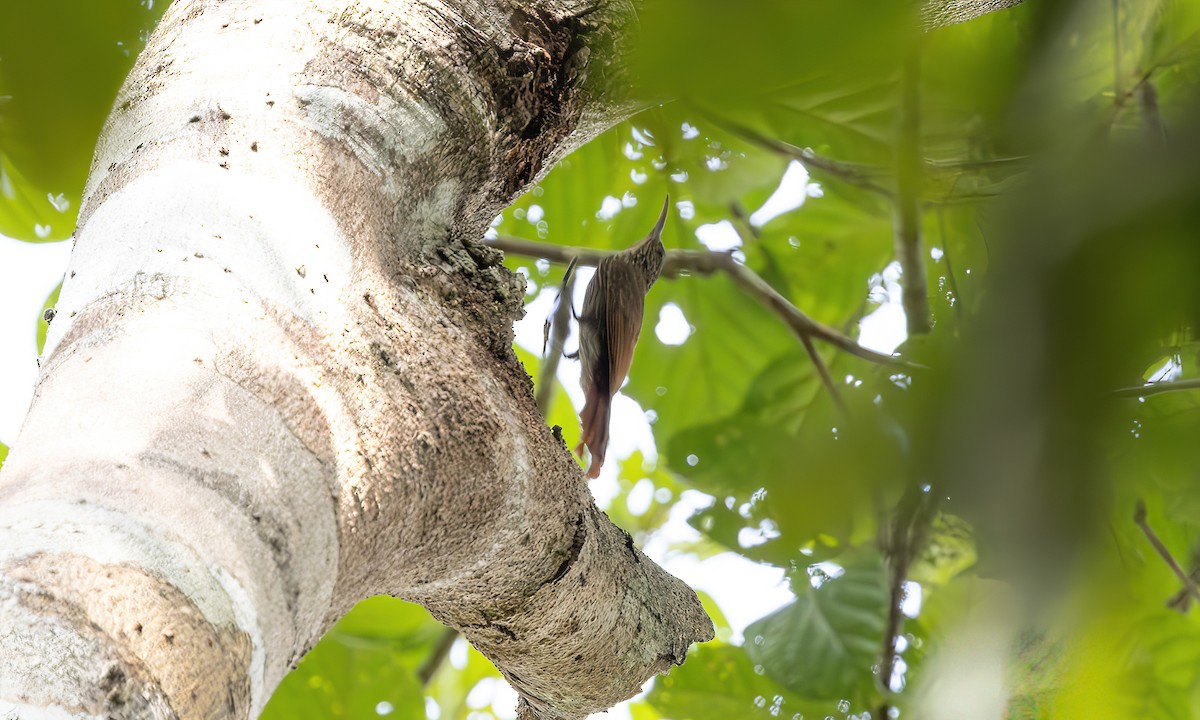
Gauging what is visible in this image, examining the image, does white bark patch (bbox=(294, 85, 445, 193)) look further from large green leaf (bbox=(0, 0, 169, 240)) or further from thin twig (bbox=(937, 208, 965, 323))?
thin twig (bbox=(937, 208, 965, 323))

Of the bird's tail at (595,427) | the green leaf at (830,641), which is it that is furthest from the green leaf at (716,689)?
the bird's tail at (595,427)

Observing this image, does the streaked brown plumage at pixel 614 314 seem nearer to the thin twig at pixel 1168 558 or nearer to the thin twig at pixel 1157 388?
the thin twig at pixel 1168 558

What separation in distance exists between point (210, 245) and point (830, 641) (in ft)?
5.38

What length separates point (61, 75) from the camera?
114cm

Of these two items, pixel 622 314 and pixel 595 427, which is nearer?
pixel 595 427

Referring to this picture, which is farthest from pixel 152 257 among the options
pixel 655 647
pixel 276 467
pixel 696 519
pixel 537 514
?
pixel 696 519

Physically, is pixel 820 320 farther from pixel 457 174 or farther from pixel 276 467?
pixel 276 467

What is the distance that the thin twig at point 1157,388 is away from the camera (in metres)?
0.22

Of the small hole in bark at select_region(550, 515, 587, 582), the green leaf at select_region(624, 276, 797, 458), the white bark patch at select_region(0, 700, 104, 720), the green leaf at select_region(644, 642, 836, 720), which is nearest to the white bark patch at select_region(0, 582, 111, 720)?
the white bark patch at select_region(0, 700, 104, 720)

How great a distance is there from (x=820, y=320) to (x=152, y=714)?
2.26 meters

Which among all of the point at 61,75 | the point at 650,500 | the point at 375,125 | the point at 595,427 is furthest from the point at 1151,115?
the point at 650,500

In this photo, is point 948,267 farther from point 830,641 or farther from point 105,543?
point 830,641

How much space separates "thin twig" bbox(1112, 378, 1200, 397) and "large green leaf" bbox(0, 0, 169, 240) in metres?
1.03

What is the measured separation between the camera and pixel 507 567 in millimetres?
938
